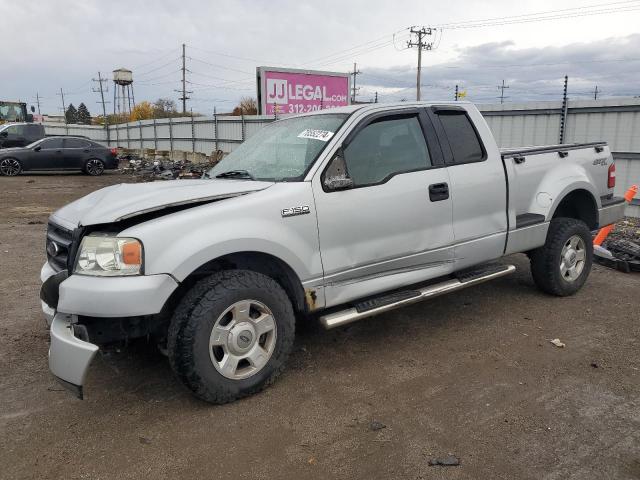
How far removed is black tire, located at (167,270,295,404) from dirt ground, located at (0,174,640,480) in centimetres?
15

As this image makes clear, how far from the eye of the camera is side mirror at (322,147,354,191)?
353cm

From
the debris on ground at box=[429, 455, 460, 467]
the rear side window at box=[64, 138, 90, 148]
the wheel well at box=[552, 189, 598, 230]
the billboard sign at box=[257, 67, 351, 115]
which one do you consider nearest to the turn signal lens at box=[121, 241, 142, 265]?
the debris on ground at box=[429, 455, 460, 467]

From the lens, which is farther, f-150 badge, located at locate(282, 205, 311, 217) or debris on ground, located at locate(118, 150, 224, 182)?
debris on ground, located at locate(118, 150, 224, 182)

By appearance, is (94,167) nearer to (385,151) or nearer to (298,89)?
(298,89)

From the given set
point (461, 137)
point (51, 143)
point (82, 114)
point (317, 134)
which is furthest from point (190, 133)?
point (82, 114)

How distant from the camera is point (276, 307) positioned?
10.9 feet

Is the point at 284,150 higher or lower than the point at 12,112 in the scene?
lower

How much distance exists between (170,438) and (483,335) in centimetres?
265

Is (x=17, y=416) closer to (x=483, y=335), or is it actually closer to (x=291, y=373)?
(x=291, y=373)

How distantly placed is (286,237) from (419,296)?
1220mm

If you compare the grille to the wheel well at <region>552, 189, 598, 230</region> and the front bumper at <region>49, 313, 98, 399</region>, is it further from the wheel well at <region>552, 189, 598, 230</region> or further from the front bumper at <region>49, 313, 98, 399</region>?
the wheel well at <region>552, 189, 598, 230</region>

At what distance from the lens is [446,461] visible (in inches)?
106

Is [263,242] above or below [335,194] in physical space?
below

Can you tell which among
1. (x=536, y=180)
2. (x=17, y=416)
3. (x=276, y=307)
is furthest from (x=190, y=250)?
(x=536, y=180)
